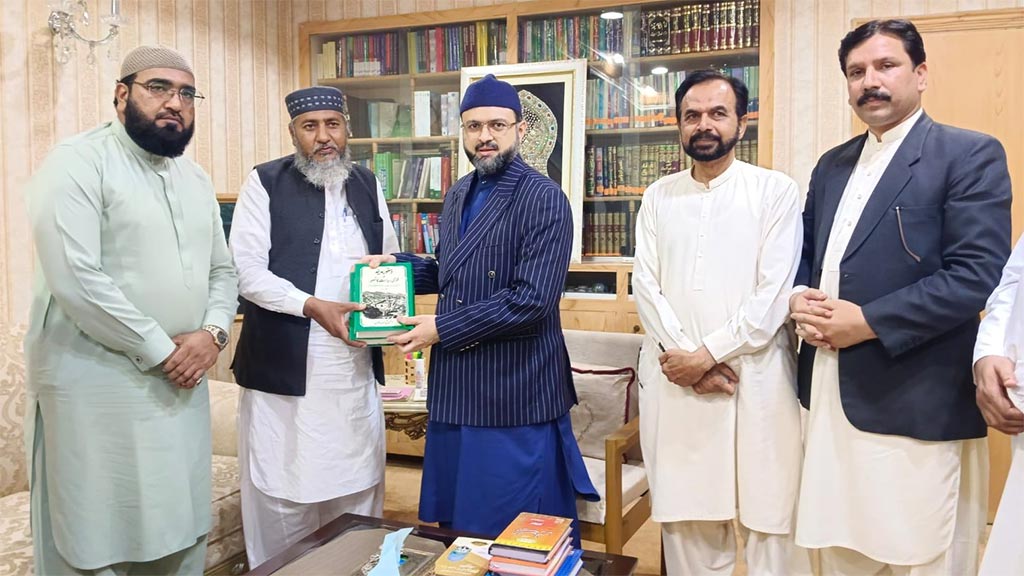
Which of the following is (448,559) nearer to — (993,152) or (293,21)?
(993,152)

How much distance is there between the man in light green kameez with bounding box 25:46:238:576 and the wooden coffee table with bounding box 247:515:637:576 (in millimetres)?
387

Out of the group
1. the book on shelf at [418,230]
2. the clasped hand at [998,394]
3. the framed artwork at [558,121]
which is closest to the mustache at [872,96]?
the clasped hand at [998,394]

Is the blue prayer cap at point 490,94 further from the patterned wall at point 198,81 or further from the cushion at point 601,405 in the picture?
the patterned wall at point 198,81

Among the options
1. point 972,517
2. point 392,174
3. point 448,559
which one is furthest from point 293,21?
point 972,517

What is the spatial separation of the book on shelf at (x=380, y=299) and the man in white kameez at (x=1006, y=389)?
1.41m

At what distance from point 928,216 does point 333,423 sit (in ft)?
5.58

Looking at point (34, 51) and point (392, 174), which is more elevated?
point (34, 51)

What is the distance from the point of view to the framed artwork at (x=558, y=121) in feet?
13.3

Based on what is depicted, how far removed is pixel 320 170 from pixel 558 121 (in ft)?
6.44

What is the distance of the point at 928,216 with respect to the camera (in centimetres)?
190

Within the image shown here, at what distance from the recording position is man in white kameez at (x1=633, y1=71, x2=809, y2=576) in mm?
2125

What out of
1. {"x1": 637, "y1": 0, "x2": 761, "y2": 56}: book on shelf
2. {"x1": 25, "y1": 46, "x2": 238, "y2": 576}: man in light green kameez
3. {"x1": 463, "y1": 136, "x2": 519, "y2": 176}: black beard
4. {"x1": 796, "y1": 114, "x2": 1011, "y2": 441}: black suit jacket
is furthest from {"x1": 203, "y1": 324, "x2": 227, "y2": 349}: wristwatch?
{"x1": 637, "y1": 0, "x2": 761, "y2": 56}: book on shelf

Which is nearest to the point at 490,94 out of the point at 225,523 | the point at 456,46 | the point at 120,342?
the point at 120,342

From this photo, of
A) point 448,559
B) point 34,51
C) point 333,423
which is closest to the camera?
point 448,559
